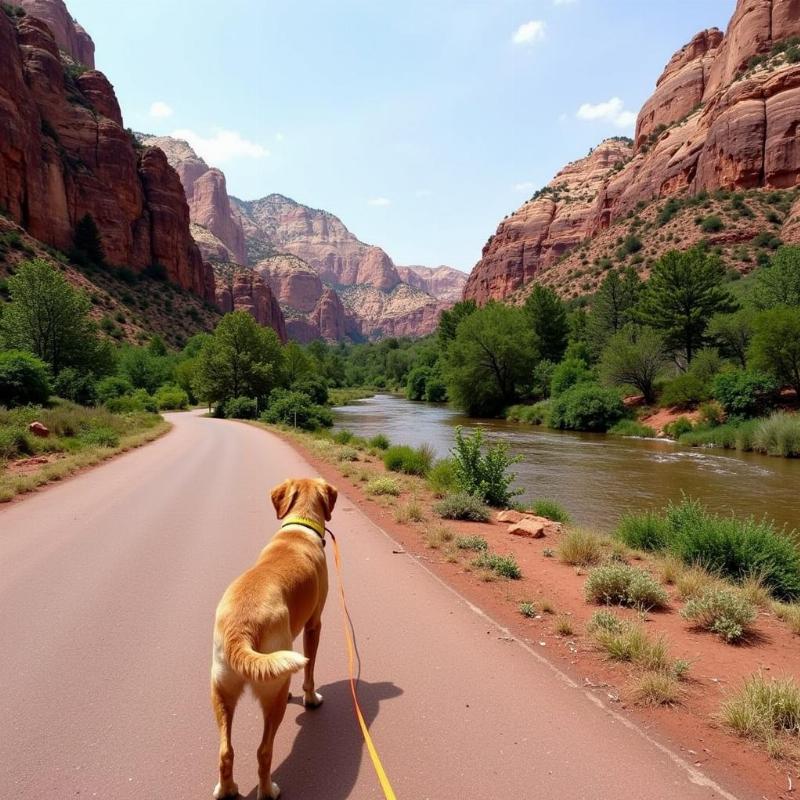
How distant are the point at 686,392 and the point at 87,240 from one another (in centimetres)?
7669

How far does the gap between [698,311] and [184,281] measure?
83.4 meters

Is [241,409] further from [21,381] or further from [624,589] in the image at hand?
[624,589]

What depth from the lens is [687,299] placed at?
122 feet

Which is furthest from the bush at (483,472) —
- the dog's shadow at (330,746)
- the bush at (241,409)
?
the bush at (241,409)

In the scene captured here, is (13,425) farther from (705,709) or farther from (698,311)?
(698,311)

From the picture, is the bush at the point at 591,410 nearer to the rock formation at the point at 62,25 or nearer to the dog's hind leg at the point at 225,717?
the dog's hind leg at the point at 225,717

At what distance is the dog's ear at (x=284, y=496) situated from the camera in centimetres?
374

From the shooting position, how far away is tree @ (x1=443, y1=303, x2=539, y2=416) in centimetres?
4362

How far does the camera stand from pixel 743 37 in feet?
235

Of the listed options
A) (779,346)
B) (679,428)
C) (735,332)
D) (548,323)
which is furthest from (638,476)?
(548,323)

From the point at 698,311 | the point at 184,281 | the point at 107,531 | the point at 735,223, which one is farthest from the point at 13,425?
the point at 184,281

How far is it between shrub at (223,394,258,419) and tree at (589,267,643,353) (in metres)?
33.5

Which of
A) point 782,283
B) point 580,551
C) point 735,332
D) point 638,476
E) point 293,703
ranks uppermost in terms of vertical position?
point 782,283

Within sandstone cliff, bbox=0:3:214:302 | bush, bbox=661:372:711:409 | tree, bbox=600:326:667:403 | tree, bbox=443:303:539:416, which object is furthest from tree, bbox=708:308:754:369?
sandstone cliff, bbox=0:3:214:302
